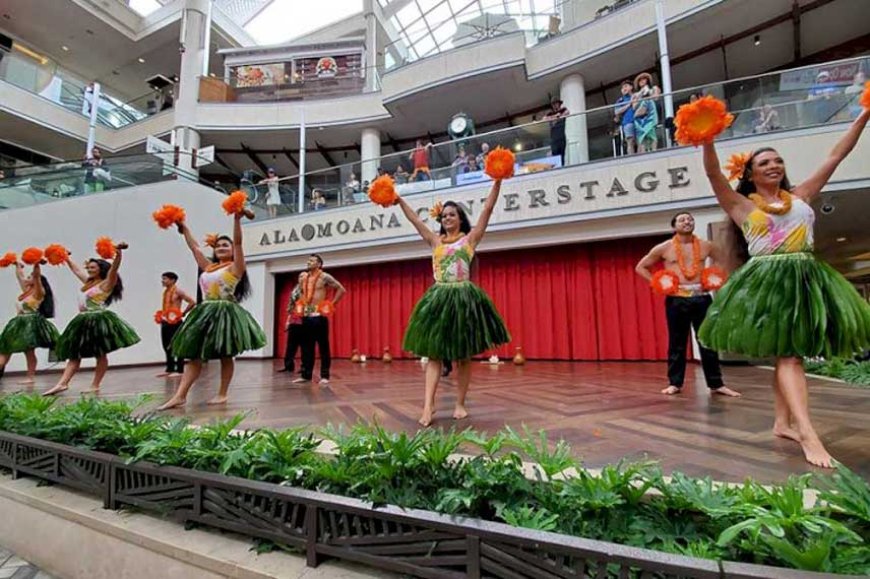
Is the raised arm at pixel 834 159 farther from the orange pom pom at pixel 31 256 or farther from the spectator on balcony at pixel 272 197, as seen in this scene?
the spectator on balcony at pixel 272 197

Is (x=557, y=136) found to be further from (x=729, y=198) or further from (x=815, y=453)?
(x=815, y=453)

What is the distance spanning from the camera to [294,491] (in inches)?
66.9

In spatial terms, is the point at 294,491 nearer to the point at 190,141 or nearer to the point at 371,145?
the point at 371,145

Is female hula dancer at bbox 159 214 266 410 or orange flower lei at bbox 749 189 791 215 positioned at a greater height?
orange flower lei at bbox 749 189 791 215

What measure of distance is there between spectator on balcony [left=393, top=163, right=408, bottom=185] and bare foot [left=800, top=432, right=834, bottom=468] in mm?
8181

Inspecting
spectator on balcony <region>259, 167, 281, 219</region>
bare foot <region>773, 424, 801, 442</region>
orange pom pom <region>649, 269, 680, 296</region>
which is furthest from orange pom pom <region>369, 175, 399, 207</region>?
spectator on balcony <region>259, 167, 281, 219</region>

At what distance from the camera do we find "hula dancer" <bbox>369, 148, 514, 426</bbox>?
2.82 meters

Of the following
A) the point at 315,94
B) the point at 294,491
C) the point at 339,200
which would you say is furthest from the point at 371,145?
the point at 294,491

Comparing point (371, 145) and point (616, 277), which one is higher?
point (371, 145)

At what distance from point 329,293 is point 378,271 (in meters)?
3.87

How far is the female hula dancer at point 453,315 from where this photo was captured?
2.83 m

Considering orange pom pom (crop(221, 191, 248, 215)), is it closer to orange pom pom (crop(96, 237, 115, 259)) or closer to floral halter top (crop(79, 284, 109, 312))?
orange pom pom (crop(96, 237, 115, 259))

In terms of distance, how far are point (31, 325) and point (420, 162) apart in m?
6.82

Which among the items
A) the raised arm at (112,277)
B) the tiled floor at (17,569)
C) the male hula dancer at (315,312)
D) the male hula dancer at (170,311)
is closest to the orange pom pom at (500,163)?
the tiled floor at (17,569)
